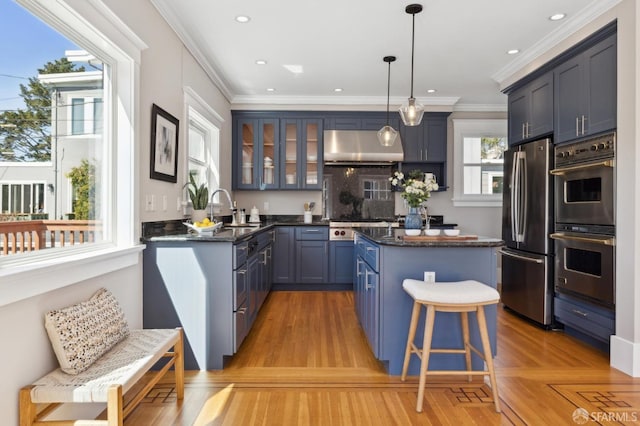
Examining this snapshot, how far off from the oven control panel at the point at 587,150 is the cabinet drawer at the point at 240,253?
281cm

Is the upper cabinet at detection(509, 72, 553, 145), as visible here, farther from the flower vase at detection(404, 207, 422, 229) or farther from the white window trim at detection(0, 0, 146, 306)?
the white window trim at detection(0, 0, 146, 306)

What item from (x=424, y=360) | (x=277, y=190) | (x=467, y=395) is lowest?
(x=467, y=395)

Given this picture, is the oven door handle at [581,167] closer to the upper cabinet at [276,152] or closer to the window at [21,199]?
the upper cabinet at [276,152]

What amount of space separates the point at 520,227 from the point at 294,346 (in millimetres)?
2517

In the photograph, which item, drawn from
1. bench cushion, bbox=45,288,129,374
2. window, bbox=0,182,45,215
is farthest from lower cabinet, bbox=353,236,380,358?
window, bbox=0,182,45,215

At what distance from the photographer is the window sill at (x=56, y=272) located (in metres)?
1.39

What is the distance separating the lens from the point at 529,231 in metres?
3.57

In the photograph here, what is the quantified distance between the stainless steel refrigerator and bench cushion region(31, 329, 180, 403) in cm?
324

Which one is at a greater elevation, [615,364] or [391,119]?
[391,119]

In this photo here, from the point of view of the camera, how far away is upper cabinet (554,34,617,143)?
271 cm

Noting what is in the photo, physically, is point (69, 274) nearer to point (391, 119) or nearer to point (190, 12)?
point (190, 12)

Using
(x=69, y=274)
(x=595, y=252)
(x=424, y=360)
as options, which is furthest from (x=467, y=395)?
(x=69, y=274)

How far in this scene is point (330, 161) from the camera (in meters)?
5.21

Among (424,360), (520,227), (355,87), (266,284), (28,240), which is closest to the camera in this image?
(28,240)
